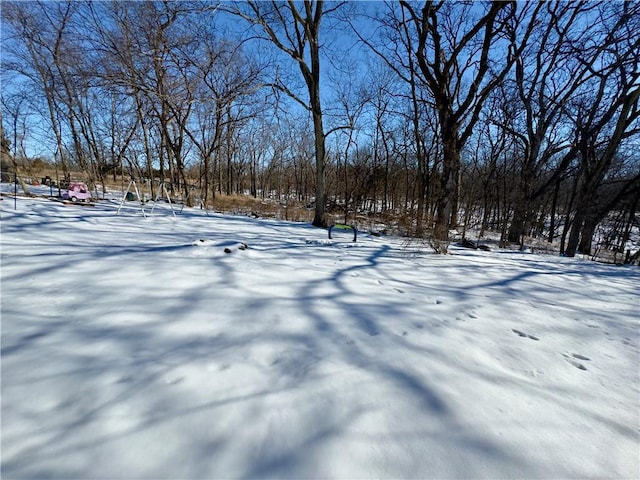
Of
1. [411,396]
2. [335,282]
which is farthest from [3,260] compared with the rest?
[411,396]

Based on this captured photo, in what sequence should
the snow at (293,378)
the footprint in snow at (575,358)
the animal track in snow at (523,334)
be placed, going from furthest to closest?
1. the animal track in snow at (523,334)
2. the footprint in snow at (575,358)
3. the snow at (293,378)

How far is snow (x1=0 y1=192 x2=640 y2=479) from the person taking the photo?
970mm

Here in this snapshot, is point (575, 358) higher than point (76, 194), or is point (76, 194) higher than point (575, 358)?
point (76, 194)

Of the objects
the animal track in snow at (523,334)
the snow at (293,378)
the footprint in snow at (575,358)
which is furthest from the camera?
the animal track in snow at (523,334)

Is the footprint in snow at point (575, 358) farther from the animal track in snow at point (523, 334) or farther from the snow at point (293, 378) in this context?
the animal track in snow at point (523, 334)

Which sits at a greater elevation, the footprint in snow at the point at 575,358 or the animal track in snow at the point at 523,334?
the animal track in snow at the point at 523,334

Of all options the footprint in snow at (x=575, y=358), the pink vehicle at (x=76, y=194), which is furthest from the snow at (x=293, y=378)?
the pink vehicle at (x=76, y=194)

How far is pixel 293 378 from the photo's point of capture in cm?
137

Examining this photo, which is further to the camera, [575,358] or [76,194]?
[76,194]

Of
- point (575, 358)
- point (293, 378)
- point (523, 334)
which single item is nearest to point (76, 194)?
point (293, 378)

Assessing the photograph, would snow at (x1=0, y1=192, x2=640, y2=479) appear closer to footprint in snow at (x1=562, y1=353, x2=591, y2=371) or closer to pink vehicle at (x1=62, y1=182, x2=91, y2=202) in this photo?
footprint in snow at (x1=562, y1=353, x2=591, y2=371)

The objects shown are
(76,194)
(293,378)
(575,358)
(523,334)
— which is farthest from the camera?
(76,194)

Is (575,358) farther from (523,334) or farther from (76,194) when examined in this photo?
(76,194)

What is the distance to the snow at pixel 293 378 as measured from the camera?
0.97 m
